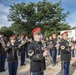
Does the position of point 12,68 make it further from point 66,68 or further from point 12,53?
point 66,68

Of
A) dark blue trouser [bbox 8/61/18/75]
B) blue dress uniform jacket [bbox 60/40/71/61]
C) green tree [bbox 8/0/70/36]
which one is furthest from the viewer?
green tree [bbox 8/0/70/36]

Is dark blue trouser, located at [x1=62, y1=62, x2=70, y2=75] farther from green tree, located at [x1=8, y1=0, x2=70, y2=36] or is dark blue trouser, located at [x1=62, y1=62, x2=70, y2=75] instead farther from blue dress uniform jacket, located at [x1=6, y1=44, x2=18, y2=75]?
green tree, located at [x1=8, y1=0, x2=70, y2=36]

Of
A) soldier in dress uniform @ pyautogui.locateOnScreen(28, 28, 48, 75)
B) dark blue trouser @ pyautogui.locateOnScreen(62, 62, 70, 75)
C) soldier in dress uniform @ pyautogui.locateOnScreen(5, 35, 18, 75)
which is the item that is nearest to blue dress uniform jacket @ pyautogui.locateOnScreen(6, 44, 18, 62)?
soldier in dress uniform @ pyautogui.locateOnScreen(5, 35, 18, 75)

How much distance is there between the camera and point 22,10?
42.0 metres

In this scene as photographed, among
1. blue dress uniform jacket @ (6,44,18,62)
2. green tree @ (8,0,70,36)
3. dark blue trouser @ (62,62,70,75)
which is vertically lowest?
dark blue trouser @ (62,62,70,75)

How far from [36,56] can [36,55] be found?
0.02 m

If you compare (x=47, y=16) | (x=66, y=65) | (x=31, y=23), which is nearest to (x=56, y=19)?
(x=47, y=16)

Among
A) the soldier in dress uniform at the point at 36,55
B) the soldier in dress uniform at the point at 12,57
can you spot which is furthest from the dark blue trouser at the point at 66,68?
the soldier in dress uniform at the point at 36,55

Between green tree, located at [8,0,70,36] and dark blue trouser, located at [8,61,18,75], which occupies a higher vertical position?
green tree, located at [8,0,70,36]

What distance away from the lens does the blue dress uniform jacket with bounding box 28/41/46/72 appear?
4371mm

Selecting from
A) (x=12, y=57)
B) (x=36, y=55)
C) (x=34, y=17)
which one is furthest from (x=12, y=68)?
(x=34, y=17)

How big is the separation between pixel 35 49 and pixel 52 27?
3756cm

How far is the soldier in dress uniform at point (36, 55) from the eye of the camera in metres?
4.37

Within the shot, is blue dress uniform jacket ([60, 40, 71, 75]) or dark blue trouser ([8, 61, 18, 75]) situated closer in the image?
dark blue trouser ([8, 61, 18, 75])
